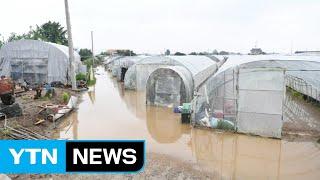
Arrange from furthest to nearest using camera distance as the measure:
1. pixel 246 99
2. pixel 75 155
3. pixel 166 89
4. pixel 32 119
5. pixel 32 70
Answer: pixel 32 70 → pixel 166 89 → pixel 32 119 → pixel 246 99 → pixel 75 155

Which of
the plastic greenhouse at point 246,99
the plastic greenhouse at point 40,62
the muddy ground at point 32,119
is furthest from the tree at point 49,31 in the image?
the plastic greenhouse at point 246,99

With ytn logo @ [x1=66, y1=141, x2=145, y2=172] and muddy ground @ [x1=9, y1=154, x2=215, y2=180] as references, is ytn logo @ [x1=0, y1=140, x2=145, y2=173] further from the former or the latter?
muddy ground @ [x1=9, y1=154, x2=215, y2=180]

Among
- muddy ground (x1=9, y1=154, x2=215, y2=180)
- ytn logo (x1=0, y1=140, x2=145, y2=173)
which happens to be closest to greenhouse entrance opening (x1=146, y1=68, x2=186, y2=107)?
muddy ground (x1=9, y1=154, x2=215, y2=180)

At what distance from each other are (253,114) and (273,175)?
3797mm

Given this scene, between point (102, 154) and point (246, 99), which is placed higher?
point (246, 99)

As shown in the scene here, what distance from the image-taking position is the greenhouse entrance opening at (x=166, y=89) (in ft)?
59.4

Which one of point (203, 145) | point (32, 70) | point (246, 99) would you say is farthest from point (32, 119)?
point (32, 70)

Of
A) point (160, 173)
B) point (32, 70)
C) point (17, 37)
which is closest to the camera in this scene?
point (160, 173)

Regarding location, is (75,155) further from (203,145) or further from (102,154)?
(203,145)

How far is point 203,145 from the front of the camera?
467 inches

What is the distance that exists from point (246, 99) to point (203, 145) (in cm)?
270

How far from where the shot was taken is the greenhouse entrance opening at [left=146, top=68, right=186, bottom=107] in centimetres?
1811

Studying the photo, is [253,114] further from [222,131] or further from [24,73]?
[24,73]

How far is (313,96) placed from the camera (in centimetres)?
1844
